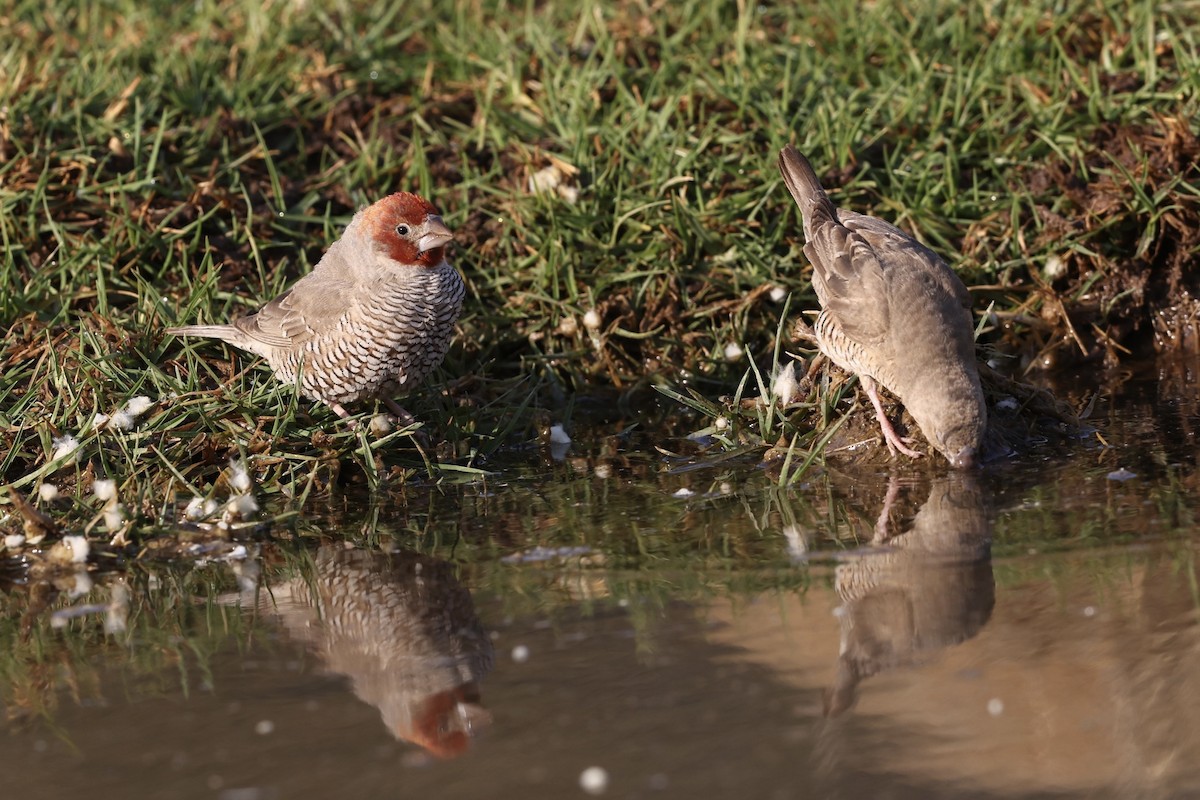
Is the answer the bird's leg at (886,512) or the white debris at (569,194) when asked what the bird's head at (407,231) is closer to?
the white debris at (569,194)

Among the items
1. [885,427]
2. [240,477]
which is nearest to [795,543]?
[885,427]

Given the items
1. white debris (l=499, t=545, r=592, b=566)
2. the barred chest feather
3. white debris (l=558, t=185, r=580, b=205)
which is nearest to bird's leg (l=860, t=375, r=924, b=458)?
white debris (l=499, t=545, r=592, b=566)

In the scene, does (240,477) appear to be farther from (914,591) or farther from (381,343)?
(914,591)

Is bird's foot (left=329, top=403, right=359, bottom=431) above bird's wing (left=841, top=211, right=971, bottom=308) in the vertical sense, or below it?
below

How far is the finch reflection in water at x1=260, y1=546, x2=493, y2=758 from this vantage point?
3395 mm

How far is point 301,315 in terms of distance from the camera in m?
5.66

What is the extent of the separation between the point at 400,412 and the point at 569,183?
5.64ft

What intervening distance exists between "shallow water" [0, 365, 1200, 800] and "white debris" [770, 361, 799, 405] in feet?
2.02

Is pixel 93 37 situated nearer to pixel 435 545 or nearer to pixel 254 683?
pixel 435 545

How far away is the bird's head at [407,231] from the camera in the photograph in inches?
218

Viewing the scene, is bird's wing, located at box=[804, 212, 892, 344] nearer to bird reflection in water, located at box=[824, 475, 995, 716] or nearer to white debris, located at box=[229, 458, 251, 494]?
bird reflection in water, located at box=[824, 475, 995, 716]

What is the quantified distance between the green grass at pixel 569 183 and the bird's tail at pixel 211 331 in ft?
0.34

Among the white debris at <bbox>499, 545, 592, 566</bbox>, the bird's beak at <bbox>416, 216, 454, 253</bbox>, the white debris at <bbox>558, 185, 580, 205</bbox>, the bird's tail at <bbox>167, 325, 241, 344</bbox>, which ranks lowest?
the white debris at <bbox>499, 545, 592, 566</bbox>

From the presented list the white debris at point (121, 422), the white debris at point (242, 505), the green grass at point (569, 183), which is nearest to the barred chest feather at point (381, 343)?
the green grass at point (569, 183)
